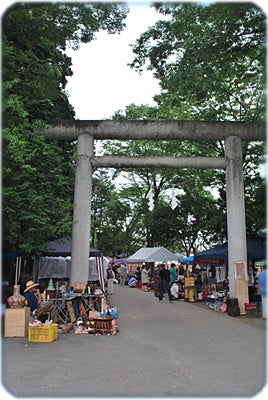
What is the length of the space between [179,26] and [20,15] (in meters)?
4.48

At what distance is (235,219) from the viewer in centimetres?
1234

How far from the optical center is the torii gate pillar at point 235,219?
39.2 feet

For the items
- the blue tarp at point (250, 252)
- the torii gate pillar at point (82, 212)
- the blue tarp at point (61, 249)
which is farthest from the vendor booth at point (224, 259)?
the torii gate pillar at point (82, 212)

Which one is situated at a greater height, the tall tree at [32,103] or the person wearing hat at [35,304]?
the tall tree at [32,103]

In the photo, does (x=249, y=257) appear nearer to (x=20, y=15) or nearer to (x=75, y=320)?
(x=75, y=320)

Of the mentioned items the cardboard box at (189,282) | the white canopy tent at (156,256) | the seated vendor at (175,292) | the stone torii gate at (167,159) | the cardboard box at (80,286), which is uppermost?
the stone torii gate at (167,159)

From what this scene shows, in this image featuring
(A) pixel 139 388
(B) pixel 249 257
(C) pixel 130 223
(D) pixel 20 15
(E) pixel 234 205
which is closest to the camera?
(A) pixel 139 388

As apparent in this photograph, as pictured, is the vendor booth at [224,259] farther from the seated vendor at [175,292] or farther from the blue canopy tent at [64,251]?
the blue canopy tent at [64,251]

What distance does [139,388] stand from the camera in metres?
4.66

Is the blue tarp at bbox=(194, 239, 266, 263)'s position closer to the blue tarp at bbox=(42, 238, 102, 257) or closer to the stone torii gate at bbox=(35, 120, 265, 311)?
the stone torii gate at bbox=(35, 120, 265, 311)

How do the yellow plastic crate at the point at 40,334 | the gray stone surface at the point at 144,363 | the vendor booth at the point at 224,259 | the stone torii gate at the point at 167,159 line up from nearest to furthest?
1. the gray stone surface at the point at 144,363
2. the yellow plastic crate at the point at 40,334
3. the stone torii gate at the point at 167,159
4. the vendor booth at the point at 224,259

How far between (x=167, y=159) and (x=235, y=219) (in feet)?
10.5

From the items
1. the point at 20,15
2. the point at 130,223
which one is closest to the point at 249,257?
the point at 20,15

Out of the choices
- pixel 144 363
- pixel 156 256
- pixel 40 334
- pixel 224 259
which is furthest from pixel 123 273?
pixel 144 363
